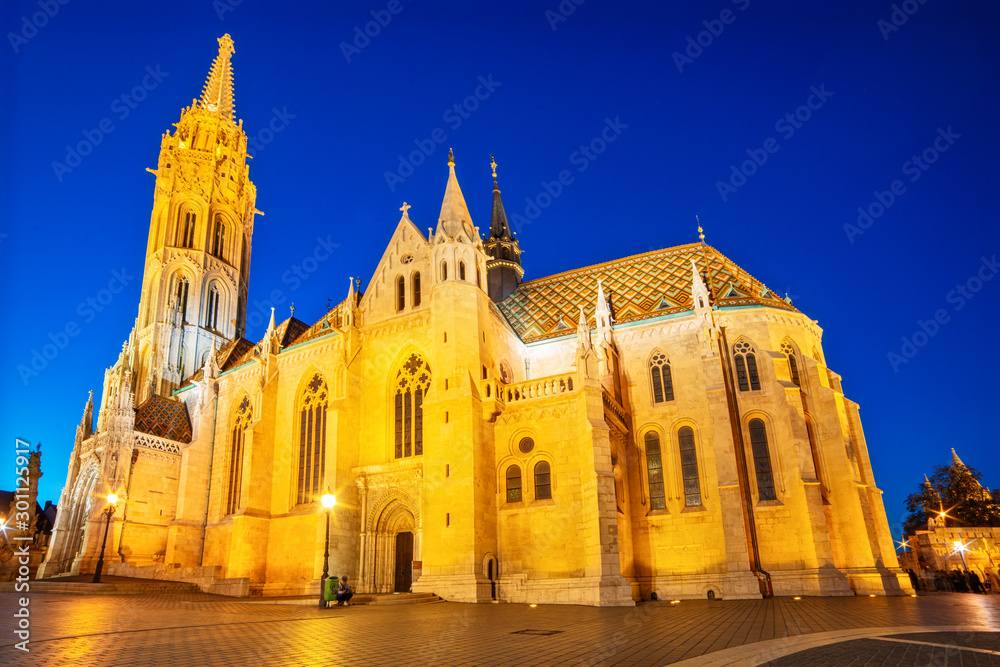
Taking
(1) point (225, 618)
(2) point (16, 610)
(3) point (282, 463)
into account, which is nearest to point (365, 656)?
(1) point (225, 618)

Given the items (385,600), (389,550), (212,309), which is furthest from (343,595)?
(212,309)

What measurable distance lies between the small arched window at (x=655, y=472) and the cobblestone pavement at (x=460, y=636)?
9.32m

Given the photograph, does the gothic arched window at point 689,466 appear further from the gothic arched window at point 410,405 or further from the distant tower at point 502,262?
the distant tower at point 502,262

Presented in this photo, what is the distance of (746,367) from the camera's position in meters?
26.7

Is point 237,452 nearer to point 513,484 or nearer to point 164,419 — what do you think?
point 164,419

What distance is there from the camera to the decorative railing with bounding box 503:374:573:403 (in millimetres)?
23344

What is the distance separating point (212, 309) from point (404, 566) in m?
29.3

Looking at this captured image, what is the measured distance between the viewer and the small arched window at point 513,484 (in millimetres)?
23172

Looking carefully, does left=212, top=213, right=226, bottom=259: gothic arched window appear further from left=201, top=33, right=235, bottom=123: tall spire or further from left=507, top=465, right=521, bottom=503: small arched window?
left=507, top=465, right=521, bottom=503: small arched window

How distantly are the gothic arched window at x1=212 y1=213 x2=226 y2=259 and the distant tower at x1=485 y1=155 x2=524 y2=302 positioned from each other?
841 inches

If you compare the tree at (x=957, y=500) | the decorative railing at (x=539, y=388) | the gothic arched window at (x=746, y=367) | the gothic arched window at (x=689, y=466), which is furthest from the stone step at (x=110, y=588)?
the tree at (x=957, y=500)

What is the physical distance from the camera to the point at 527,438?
23578 mm

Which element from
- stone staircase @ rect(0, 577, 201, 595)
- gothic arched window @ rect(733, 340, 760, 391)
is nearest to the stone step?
stone staircase @ rect(0, 577, 201, 595)

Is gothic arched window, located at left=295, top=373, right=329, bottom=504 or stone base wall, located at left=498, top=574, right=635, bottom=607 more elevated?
gothic arched window, located at left=295, top=373, right=329, bottom=504
